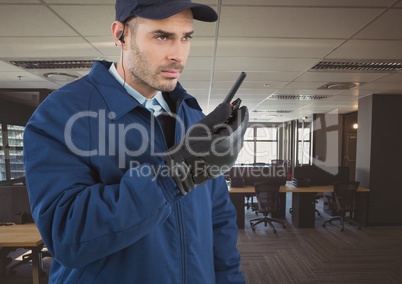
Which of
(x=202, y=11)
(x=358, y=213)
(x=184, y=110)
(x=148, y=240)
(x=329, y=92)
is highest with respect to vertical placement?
(x=329, y=92)

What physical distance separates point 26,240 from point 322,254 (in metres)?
3.81

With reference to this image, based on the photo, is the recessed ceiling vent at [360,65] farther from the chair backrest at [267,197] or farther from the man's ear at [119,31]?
the man's ear at [119,31]

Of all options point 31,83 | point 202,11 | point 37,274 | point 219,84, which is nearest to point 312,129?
point 219,84

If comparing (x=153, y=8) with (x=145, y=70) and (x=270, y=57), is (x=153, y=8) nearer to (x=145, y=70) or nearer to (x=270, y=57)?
(x=145, y=70)

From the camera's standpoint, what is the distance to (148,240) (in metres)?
0.71

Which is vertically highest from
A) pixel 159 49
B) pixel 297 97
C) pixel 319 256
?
pixel 297 97

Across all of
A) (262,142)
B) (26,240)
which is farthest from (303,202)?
→ (262,142)

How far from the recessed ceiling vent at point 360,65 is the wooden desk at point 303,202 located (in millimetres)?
2430

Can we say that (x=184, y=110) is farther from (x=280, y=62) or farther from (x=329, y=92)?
(x=329, y=92)

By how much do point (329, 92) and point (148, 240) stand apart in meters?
5.59

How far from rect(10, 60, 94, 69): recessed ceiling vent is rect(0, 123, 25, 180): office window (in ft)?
11.0

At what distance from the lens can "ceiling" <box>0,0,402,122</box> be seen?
1.93m

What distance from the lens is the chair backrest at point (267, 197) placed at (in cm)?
489

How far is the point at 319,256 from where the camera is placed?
393 cm
